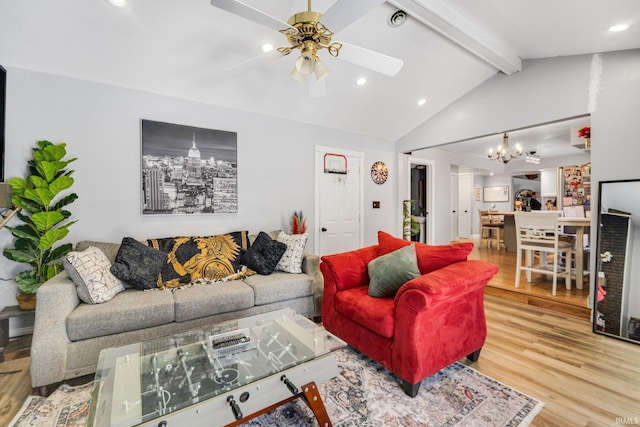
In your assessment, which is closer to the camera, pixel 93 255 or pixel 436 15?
pixel 93 255

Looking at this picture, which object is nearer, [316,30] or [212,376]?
[212,376]

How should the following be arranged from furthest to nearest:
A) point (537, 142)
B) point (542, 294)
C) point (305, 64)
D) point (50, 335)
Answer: point (537, 142)
point (542, 294)
point (305, 64)
point (50, 335)

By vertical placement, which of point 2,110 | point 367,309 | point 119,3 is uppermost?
point 119,3

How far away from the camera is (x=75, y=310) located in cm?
199

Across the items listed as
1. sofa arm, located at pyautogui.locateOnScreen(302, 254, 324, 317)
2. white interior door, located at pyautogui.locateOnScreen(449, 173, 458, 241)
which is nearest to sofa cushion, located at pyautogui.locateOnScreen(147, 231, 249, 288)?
sofa arm, located at pyautogui.locateOnScreen(302, 254, 324, 317)

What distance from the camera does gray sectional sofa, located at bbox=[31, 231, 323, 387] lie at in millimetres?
1833

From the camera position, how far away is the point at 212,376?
1.41 metres

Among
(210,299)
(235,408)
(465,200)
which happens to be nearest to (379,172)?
(210,299)

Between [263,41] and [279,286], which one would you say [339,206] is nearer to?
[279,286]

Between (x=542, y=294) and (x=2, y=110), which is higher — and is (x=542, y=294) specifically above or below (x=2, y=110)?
below

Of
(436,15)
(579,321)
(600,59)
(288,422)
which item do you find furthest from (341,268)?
(600,59)

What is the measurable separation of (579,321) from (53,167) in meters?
5.17

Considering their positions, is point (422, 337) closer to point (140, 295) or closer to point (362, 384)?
point (362, 384)

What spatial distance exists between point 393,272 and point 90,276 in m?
2.29
